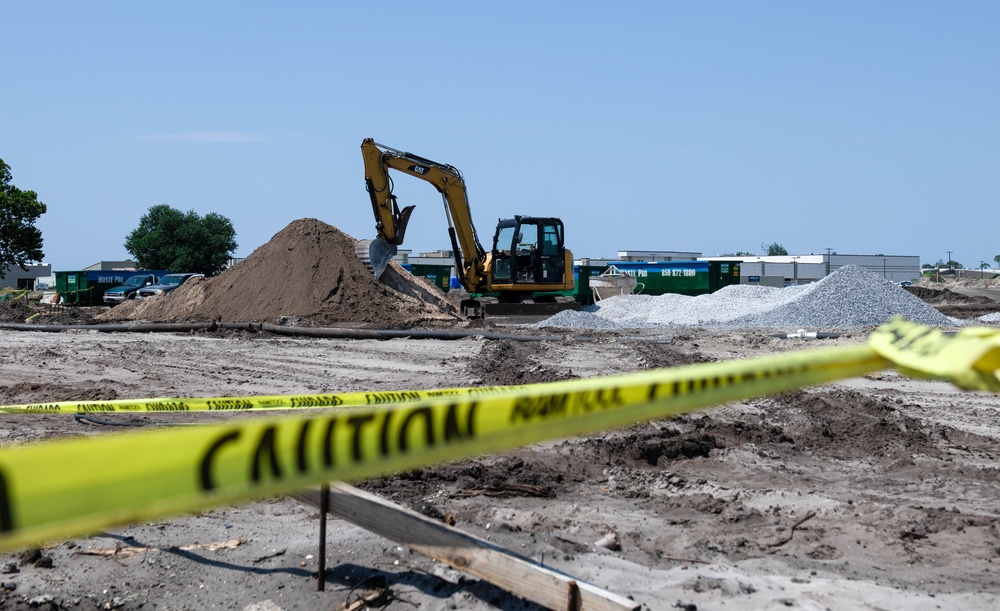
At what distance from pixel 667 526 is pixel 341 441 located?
13.8ft

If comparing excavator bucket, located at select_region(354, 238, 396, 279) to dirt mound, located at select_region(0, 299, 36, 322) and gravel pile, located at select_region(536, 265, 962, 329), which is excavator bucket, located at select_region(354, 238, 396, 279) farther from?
dirt mound, located at select_region(0, 299, 36, 322)

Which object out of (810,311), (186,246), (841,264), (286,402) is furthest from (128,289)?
(841,264)

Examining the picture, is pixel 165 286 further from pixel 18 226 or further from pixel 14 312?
pixel 18 226

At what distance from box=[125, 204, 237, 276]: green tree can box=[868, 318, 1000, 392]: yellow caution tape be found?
271ft

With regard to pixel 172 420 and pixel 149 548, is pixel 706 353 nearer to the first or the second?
pixel 172 420

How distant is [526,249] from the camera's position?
2714 cm

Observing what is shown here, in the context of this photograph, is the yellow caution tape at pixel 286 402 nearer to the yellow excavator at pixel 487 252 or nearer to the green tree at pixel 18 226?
the yellow excavator at pixel 487 252

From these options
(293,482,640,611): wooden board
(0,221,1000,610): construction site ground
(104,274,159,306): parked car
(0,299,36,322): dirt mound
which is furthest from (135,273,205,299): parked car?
(293,482,640,611): wooden board

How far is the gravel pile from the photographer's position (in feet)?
73.8

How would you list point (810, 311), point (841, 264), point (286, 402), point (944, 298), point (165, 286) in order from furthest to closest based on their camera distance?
point (841, 264) < point (944, 298) < point (165, 286) < point (810, 311) < point (286, 402)

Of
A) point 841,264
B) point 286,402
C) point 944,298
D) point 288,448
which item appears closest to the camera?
point 288,448

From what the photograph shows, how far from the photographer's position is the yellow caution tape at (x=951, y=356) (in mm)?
2039

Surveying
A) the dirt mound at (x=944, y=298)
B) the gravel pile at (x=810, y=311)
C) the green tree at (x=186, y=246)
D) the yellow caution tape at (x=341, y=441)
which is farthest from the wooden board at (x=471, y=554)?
the green tree at (x=186, y=246)

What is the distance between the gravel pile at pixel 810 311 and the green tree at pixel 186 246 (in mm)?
61877
